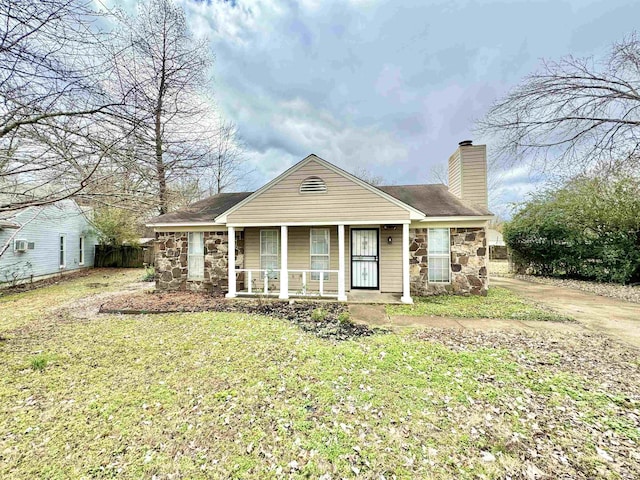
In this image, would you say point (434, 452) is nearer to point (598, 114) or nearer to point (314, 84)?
point (598, 114)

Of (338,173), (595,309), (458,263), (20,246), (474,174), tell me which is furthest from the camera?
(20,246)

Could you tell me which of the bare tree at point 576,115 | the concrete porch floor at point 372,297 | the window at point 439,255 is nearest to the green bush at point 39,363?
the concrete porch floor at point 372,297

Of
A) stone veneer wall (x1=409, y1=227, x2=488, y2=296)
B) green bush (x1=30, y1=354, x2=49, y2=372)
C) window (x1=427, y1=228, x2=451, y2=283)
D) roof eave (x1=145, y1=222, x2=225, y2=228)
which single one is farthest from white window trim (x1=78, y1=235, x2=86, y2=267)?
window (x1=427, y1=228, x2=451, y2=283)

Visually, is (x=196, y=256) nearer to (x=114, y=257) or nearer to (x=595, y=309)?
(x=595, y=309)

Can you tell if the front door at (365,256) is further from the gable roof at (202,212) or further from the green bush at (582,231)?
the green bush at (582,231)

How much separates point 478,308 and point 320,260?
4.76 m

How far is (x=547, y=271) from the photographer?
41.1 ft

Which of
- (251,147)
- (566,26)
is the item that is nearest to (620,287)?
(566,26)

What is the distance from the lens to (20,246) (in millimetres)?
11883

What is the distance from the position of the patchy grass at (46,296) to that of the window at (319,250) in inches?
284

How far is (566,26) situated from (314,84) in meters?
10.1

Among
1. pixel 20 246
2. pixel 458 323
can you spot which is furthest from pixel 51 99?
pixel 20 246

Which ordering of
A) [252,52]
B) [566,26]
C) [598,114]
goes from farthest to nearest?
[252,52], [566,26], [598,114]

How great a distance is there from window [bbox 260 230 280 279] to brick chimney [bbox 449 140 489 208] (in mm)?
6877
